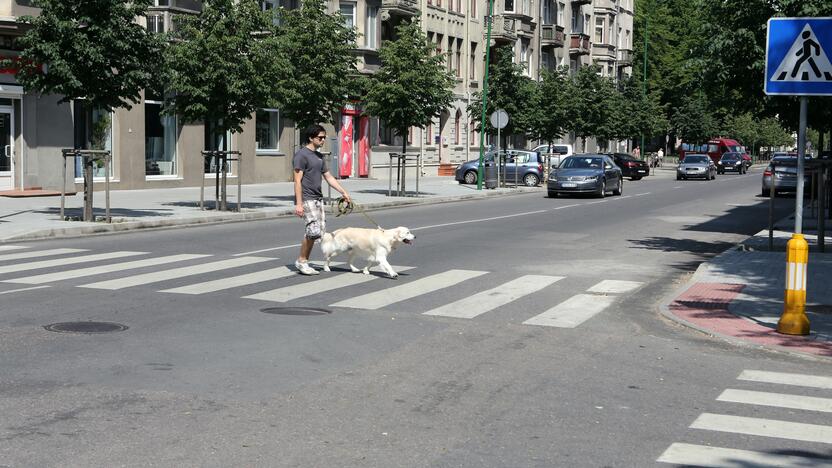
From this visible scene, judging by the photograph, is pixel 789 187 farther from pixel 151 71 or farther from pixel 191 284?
pixel 191 284

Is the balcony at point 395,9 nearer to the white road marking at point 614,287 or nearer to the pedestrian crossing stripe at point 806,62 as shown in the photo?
the white road marking at point 614,287

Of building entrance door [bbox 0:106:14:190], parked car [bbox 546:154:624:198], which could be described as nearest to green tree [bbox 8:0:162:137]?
building entrance door [bbox 0:106:14:190]

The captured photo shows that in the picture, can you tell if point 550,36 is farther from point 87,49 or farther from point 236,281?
point 236,281

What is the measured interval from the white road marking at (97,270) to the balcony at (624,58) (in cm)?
8392

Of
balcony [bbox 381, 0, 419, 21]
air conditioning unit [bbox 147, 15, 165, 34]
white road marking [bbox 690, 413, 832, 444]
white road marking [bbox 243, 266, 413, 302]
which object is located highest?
balcony [bbox 381, 0, 419, 21]

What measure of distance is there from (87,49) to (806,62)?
47.5 ft

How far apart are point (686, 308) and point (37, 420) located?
24.8 ft

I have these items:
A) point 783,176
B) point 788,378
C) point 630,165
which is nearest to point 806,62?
point 788,378

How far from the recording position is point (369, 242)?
1390 centimetres

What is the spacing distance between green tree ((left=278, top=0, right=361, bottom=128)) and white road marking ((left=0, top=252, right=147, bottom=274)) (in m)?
14.1

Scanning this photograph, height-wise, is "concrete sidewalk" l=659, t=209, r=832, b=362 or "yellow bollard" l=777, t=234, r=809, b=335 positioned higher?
"yellow bollard" l=777, t=234, r=809, b=335

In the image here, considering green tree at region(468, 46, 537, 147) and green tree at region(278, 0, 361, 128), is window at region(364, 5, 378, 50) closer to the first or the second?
green tree at region(468, 46, 537, 147)

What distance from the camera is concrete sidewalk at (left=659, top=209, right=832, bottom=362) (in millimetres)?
10141

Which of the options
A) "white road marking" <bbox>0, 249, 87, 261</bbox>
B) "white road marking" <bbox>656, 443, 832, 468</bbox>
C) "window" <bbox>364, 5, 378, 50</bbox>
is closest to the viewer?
"white road marking" <bbox>656, 443, 832, 468</bbox>
